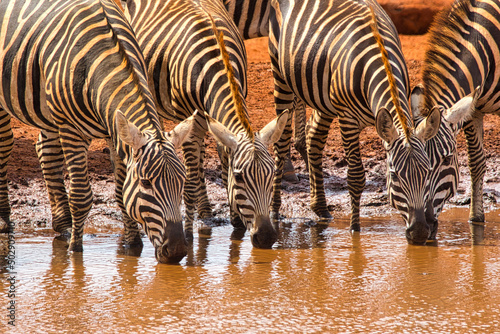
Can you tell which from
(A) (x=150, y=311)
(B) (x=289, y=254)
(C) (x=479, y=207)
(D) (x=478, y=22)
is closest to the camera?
(A) (x=150, y=311)

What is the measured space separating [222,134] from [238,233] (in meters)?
1.74

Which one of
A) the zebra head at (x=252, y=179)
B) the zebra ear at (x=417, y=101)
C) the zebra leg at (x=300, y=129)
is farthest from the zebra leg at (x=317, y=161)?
the zebra head at (x=252, y=179)

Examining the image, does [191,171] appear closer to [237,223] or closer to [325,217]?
[237,223]

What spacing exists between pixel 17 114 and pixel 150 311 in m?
3.17

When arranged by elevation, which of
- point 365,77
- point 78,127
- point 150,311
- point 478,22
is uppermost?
point 478,22

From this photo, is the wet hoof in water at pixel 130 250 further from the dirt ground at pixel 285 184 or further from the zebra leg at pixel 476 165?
the zebra leg at pixel 476 165

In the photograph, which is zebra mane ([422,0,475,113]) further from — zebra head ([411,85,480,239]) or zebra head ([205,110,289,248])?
zebra head ([205,110,289,248])

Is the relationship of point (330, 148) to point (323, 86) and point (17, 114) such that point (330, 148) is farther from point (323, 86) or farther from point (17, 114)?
point (17, 114)

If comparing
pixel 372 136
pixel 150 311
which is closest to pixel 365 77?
pixel 150 311

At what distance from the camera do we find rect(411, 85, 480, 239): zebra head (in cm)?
644

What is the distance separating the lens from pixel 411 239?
6.23 meters

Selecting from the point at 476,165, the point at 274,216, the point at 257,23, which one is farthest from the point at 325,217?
the point at 257,23

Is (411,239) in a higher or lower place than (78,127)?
lower

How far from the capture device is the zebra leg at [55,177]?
710cm
